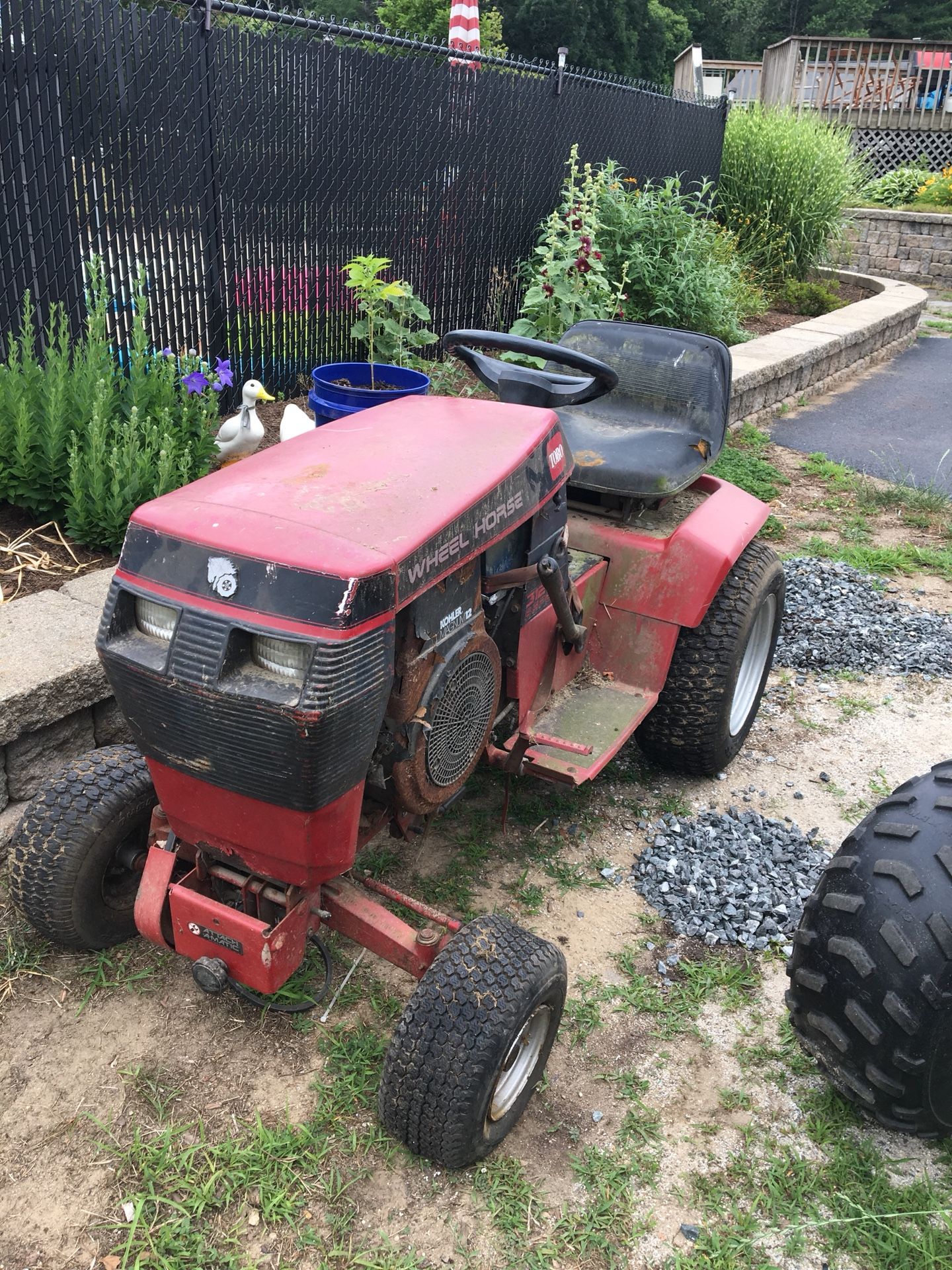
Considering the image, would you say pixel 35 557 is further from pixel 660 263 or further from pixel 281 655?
pixel 660 263

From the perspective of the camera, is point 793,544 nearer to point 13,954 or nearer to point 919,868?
point 919,868

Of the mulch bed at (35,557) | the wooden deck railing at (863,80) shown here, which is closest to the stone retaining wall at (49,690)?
the mulch bed at (35,557)

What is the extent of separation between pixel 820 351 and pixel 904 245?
24.6ft

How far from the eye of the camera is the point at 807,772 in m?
3.45

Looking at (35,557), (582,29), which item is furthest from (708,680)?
(582,29)

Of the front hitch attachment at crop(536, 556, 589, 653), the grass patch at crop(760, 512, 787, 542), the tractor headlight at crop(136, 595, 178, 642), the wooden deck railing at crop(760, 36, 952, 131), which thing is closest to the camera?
the tractor headlight at crop(136, 595, 178, 642)

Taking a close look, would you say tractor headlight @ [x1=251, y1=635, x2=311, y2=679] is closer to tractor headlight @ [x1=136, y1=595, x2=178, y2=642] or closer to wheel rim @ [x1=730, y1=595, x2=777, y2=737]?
tractor headlight @ [x1=136, y1=595, x2=178, y2=642]

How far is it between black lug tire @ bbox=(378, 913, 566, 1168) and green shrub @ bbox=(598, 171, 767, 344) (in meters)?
5.92

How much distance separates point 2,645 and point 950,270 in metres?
14.6

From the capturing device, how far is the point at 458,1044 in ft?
6.20

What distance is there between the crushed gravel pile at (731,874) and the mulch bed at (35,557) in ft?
6.63

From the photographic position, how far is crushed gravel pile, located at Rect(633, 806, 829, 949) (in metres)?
2.71

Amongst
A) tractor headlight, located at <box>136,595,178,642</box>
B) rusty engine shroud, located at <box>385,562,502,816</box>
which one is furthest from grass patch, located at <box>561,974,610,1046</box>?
tractor headlight, located at <box>136,595,178,642</box>

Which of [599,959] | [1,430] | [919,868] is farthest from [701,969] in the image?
[1,430]
